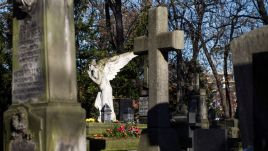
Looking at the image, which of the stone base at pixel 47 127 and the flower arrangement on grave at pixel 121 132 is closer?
the stone base at pixel 47 127

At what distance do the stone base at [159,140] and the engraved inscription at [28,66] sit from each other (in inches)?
90.9

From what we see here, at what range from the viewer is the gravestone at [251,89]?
2.19 metres

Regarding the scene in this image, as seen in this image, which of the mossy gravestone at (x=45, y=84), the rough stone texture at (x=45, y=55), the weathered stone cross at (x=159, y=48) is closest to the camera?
the mossy gravestone at (x=45, y=84)

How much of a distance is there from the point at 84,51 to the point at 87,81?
1.60 metres

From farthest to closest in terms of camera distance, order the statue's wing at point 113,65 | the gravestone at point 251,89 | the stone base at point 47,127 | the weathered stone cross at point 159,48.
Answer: the statue's wing at point 113,65 → the weathered stone cross at point 159,48 → the stone base at point 47,127 → the gravestone at point 251,89

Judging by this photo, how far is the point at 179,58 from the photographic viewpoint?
1044 inches

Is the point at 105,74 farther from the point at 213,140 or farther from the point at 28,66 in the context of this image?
the point at 213,140

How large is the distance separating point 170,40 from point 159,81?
83 cm

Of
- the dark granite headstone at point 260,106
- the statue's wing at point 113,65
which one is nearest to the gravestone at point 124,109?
the statue's wing at point 113,65

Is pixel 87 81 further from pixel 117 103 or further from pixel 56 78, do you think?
pixel 56 78

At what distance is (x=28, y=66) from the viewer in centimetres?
851

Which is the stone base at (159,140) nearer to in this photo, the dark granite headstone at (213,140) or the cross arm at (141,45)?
the dark granite headstone at (213,140)

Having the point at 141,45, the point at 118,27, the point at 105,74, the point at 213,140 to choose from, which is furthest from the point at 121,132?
the point at 118,27

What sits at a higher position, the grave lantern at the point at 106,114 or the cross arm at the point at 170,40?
the cross arm at the point at 170,40
